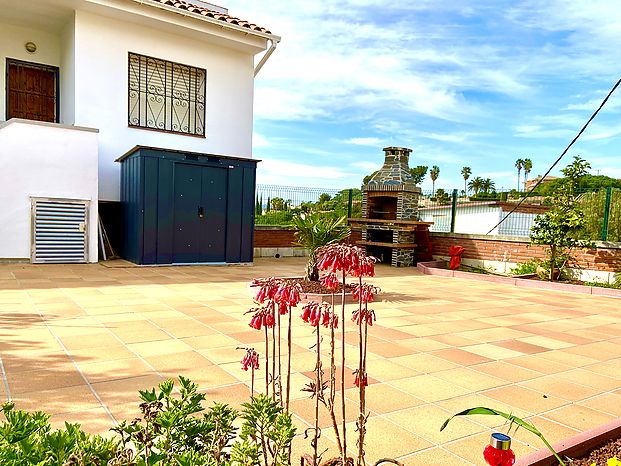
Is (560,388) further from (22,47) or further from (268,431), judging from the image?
(22,47)

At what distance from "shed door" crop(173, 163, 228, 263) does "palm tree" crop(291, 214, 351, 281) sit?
3624 mm

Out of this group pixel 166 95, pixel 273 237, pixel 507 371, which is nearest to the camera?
pixel 507 371

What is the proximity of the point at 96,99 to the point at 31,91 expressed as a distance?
86.1 inches

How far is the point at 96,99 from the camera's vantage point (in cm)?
1023

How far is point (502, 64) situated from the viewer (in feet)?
46.9

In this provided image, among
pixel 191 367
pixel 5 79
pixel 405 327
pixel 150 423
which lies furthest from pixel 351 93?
pixel 150 423

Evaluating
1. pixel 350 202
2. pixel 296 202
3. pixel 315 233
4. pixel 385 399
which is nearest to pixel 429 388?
pixel 385 399

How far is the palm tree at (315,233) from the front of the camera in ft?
22.3

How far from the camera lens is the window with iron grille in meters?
10.9

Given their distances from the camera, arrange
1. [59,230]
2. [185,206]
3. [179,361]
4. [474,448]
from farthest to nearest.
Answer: [185,206] < [59,230] < [179,361] < [474,448]

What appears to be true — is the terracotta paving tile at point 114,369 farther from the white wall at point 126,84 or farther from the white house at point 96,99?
the white wall at point 126,84

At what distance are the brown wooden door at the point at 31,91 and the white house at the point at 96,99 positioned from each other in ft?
0.07

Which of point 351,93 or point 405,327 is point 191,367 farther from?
point 351,93

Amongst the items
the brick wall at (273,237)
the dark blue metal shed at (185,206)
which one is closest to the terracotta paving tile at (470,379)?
the dark blue metal shed at (185,206)
